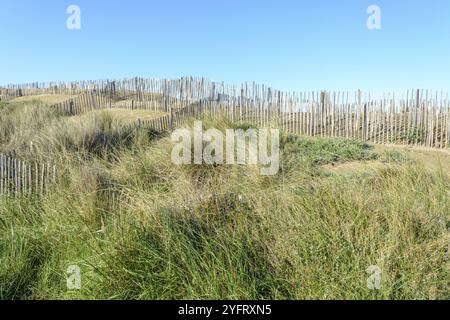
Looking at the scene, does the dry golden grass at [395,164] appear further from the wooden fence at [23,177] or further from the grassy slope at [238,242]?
the wooden fence at [23,177]

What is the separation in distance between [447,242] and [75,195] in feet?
12.1

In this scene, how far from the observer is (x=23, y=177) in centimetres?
565

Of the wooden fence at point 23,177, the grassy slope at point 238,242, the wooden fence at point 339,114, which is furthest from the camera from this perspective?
the wooden fence at point 339,114

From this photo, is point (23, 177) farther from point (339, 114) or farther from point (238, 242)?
point (339, 114)

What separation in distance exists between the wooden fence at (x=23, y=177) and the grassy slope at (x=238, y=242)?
1.61ft

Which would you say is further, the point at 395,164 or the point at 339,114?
the point at 339,114

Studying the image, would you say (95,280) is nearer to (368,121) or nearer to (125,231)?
(125,231)

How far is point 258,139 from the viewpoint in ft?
22.1

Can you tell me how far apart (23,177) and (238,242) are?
3.95m

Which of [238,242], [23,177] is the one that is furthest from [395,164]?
[23,177]

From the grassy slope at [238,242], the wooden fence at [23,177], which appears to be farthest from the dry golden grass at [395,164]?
the wooden fence at [23,177]

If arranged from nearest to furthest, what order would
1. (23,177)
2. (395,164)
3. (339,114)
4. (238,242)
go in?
(238,242), (395,164), (23,177), (339,114)

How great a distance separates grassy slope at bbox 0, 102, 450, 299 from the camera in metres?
2.66

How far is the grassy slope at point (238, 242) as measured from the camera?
2664 mm
